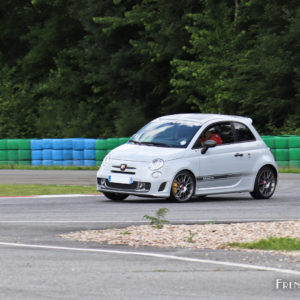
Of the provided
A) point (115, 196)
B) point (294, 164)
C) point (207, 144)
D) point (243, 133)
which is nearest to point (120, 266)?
point (207, 144)

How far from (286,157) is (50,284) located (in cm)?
2330

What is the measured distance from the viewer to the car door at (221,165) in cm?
1691

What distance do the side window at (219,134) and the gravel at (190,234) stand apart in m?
5.03

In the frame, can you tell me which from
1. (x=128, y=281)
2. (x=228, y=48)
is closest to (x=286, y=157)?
(x=228, y=48)

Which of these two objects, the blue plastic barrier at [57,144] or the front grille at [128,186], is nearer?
the front grille at [128,186]

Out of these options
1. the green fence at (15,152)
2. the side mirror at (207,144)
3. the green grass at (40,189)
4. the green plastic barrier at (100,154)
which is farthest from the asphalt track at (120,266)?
the green fence at (15,152)

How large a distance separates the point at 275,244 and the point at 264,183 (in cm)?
788

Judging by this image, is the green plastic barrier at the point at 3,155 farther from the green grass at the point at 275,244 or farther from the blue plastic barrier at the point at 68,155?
the green grass at the point at 275,244

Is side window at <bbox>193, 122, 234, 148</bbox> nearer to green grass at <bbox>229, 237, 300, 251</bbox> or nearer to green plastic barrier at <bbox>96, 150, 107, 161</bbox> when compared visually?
green grass at <bbox>229, 237, 300, 251</bbox>

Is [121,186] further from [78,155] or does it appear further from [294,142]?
[78,155]

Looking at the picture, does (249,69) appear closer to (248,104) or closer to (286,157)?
(248,104)

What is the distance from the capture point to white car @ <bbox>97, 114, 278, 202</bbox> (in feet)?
53.2

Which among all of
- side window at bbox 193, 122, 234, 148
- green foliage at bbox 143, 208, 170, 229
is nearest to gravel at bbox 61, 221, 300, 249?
green foliage at bbox 143, 208, 170, 229

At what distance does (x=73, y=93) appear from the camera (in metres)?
54.7
